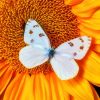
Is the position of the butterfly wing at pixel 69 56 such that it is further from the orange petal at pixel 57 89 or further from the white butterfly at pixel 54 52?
the orange petal at pixel 57 89

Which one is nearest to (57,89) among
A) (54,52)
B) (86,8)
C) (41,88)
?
(41,88)

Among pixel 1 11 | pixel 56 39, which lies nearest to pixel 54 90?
pixel 56 39

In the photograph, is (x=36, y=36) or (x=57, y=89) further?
(x=57, y=89)

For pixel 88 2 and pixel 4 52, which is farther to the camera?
pixel 4 52

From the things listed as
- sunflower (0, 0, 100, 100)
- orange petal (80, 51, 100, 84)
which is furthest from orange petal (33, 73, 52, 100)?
orange petal (80, 51, 100, 84)

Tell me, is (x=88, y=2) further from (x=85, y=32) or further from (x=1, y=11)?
(x=1, y=11)

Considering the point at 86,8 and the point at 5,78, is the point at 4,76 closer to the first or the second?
the point at 5,78

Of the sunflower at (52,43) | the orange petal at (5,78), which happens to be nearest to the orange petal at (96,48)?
the sunflower at (52,43)
